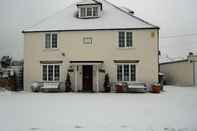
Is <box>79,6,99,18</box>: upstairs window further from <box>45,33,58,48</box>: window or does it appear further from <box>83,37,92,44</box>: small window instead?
<box>45,33,58,48</box>: window

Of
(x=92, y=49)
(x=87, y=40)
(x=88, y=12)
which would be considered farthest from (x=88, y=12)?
(x=92, y=49)

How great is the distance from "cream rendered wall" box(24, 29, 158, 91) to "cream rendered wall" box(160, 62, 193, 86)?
13017 mm

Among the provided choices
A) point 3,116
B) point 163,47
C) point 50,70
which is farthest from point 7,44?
point 3,116

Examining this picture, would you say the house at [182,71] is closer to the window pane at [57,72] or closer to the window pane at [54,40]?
the window pane at [57,72]

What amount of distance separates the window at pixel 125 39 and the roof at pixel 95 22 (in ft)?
1.88

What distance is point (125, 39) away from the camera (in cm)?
2395

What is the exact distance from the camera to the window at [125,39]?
23.9 meters

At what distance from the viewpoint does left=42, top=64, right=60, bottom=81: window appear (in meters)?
24.7

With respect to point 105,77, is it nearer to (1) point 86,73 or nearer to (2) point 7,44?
(1) point 86,73

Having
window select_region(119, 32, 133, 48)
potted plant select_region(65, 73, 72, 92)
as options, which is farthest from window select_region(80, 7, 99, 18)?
potted plant select_region(65, 73, 72, 92)

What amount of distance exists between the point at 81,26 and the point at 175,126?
1731 cm

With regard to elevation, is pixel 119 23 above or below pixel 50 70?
above

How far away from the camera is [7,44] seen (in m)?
76.2

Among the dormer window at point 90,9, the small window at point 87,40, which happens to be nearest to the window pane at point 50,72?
the small window at point 87,40
